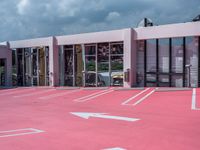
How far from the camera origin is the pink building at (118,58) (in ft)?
62.1

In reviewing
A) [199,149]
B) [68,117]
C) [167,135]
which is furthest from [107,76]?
[199,149]

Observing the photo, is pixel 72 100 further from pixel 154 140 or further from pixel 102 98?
pixel 154 140

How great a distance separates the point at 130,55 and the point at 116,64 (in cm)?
186

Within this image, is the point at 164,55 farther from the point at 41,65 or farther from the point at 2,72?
the point at 2,72

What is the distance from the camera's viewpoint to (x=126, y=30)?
2017 centimetres

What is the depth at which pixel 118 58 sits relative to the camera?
70.3 ft

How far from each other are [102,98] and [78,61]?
7474mm

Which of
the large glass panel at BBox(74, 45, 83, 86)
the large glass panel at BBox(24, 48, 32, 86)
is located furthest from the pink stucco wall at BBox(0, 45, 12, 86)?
the large glass panel at BBox(74, 45, 83, 86)

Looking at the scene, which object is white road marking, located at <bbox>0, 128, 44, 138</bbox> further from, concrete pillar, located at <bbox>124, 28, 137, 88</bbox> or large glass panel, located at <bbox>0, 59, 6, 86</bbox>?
large glass panel, located at <bbox>0, 59, 6, 86</bbox>

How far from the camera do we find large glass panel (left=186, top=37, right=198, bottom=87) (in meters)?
18.7

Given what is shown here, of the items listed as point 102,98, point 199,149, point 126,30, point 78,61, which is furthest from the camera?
point 78,61

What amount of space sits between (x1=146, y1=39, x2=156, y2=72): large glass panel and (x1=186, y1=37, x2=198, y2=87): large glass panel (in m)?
2.23

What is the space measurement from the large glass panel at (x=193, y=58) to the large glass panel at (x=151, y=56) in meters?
2.23

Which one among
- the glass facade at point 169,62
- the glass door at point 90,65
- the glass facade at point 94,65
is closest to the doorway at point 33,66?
the glass facade at point 94,65
